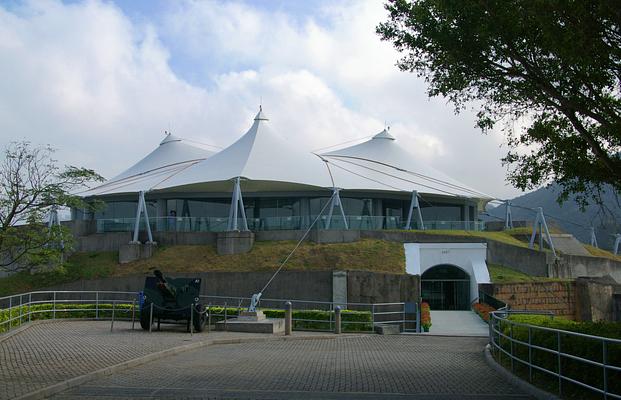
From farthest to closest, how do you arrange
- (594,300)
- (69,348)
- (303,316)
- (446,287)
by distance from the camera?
(446,287), (594,300), (303,316), (69,348)

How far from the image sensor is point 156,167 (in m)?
47.8

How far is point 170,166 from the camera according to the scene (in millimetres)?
47125

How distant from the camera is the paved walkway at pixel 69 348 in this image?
10.6 m

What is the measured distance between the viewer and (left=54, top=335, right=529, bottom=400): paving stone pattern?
9.88 m

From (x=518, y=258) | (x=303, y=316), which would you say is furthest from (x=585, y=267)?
(x=303, y=316)

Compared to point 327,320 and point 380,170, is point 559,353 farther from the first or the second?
point 380,170

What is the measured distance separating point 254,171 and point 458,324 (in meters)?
15.8

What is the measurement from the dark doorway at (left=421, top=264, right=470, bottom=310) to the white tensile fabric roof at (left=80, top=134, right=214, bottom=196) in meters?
17.3

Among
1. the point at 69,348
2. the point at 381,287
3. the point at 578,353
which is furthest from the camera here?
the point at 381,287

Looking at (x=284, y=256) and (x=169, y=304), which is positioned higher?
(x=284, y=256)

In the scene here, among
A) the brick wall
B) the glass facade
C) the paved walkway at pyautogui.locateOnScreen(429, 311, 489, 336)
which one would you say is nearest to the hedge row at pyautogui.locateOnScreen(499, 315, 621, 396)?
the paved walkway at pyautogui.locateOnScreen(429, 311, 489, 336)

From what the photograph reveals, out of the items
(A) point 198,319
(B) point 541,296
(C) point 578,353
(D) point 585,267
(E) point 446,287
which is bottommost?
(A) point 198,319

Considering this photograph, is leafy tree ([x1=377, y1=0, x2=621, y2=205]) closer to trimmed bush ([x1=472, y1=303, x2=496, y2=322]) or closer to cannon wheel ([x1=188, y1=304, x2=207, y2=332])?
cannon wheel ([x1=188, y1=304, x2=207, y2=332])

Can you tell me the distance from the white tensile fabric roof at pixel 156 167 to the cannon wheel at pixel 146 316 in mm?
23570
